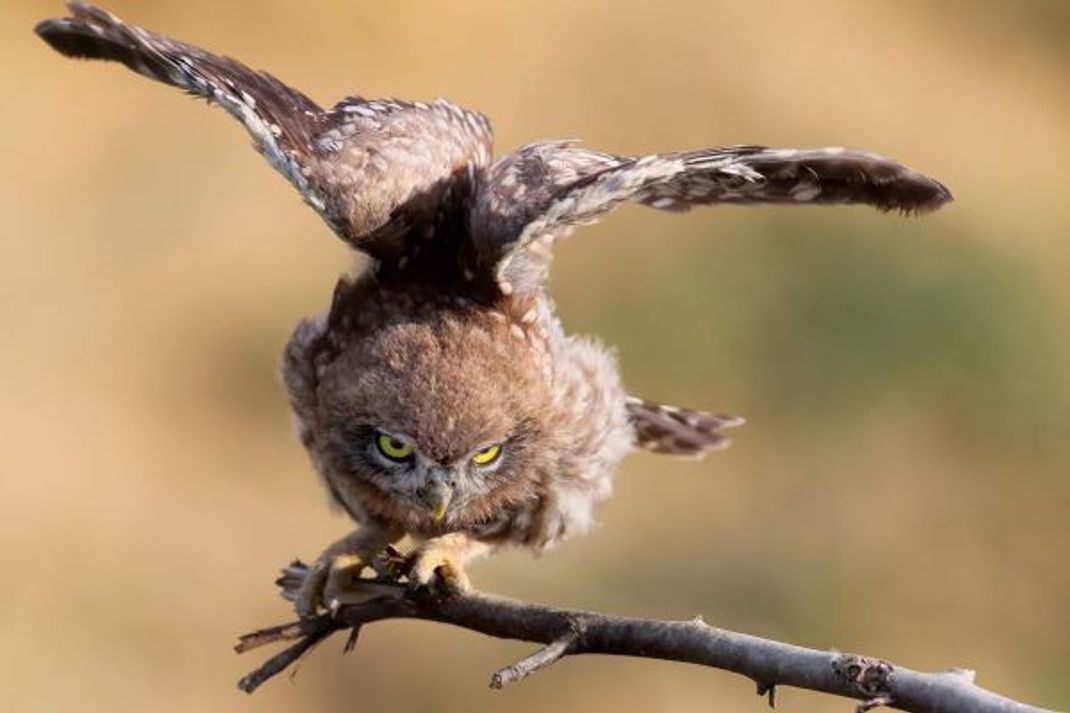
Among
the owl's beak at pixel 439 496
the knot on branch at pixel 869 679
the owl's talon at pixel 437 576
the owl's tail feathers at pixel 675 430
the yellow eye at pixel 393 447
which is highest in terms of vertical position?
the owl's tail feathers at pixel 675 430

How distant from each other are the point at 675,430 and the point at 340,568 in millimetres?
1413

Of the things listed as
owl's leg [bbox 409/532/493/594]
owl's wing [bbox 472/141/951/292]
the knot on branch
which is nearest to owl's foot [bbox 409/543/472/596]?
owl's leg [bbox 409/532/493/594]

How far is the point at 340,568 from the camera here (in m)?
4.88

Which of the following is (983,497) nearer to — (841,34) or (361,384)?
(841,34)

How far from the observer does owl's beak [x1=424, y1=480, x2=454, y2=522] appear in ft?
15.4

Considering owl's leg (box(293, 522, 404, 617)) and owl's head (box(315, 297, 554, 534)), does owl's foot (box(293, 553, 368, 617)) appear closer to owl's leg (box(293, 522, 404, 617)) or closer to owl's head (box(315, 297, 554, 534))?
owl's leg (box(293, 522, 404, 617))

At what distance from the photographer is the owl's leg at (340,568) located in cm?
485

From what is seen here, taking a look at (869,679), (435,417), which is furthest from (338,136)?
(869,679)

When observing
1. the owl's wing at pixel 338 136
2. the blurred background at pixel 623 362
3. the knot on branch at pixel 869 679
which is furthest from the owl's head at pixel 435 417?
the blurred background at pixel 623 362

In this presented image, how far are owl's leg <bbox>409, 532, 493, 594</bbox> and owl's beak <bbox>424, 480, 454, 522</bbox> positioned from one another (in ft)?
0.37

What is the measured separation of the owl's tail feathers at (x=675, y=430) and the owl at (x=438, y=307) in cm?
67

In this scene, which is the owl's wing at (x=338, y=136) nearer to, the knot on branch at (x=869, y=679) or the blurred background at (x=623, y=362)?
the knot on branch at (x=869, y=679)

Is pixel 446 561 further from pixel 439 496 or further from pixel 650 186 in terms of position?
pixel 650 186

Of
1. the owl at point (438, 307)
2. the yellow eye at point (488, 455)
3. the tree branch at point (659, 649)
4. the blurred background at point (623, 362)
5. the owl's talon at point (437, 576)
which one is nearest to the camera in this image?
the tree branch at point (659, 649)
